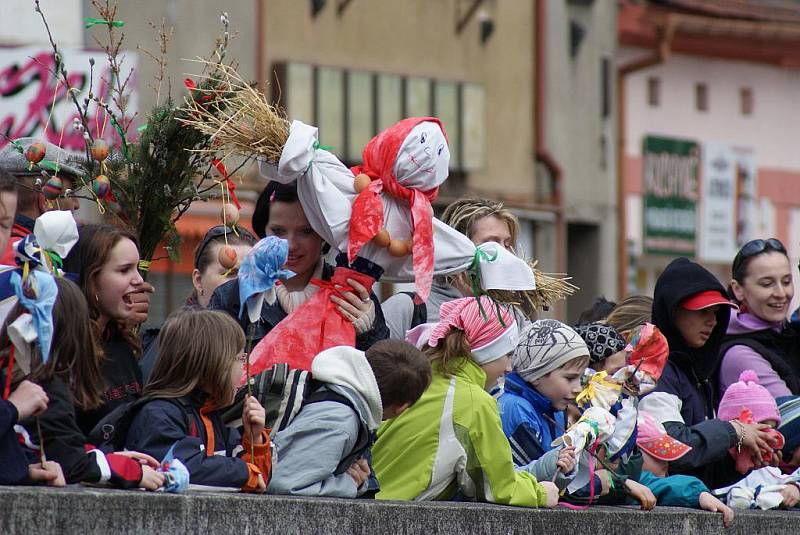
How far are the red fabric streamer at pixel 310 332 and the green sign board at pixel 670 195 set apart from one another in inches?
1016

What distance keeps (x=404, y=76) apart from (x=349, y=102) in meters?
1.09

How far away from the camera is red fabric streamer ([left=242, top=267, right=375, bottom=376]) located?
20.5ft

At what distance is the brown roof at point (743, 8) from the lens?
32.5m

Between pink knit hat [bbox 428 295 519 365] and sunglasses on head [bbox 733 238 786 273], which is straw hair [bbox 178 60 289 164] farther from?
sunglasses on head [bbox 733 238 786 273]

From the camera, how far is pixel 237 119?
6.41m

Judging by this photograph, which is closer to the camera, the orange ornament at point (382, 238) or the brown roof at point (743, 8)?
the orange ornament at point (382, 238)

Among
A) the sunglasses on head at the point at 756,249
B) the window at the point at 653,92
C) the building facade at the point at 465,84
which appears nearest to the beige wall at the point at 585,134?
the building facade at the point at 465,84

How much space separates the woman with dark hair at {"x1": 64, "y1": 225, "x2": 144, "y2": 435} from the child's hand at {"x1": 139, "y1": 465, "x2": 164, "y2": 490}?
999 millimetres

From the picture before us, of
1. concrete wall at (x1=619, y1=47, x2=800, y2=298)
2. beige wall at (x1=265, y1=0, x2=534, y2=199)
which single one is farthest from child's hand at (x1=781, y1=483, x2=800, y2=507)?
concrete wall at (x1=619, y1=47, x2=800, y2=298)

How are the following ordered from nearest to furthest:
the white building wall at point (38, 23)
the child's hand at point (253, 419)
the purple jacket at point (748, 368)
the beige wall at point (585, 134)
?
the child's hand at point (253, 419)
the purple jacket at point (748, 368)
the white building wall at point (38, 23)
the beige wall at point (585, 134)

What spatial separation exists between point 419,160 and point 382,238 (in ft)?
1.03

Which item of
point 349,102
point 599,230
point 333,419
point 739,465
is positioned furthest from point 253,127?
point 599,230

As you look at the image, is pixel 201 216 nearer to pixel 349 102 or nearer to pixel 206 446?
pixel 349 102

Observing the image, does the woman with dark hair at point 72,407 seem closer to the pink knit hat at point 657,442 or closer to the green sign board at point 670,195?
the pink knit hat at point 657,442
